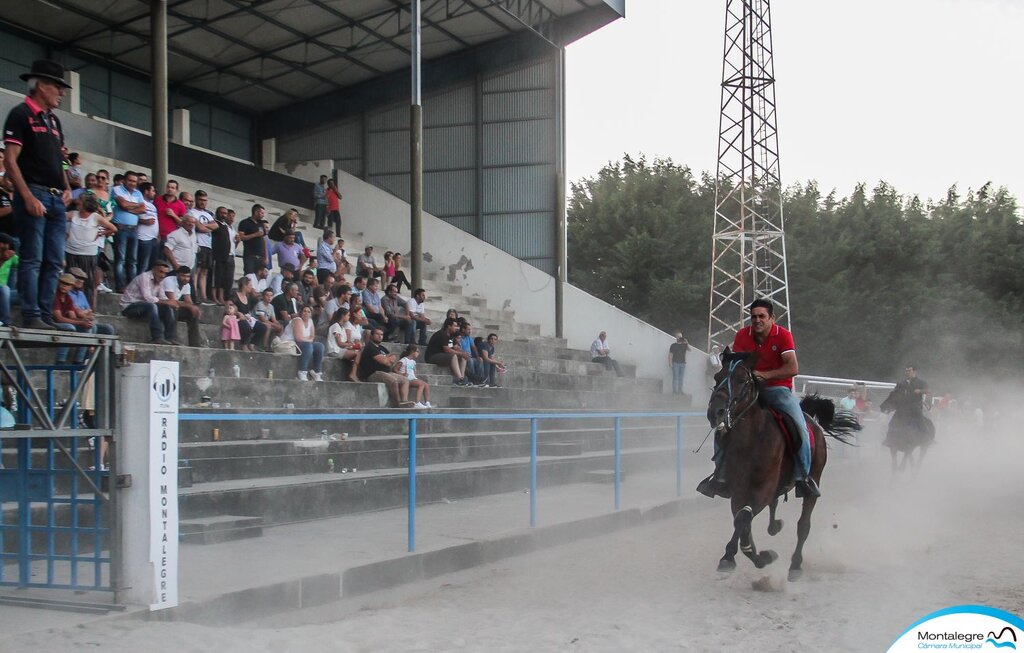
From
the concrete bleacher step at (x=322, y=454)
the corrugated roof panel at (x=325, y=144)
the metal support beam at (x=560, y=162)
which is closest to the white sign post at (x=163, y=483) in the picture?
the concrete bleacher step at (x=322, y=454)

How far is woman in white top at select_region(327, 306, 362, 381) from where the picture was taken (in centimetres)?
1634

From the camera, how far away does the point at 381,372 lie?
53.0 feet

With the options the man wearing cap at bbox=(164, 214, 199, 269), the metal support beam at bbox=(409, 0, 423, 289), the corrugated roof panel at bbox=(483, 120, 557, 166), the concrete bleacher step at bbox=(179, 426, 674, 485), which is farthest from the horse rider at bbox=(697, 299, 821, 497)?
the corrugated roof panel at bbox=(483, 120, 557, 166)

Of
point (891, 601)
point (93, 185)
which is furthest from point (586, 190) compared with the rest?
point (891, 601)

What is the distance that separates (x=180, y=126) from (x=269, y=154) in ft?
12.4

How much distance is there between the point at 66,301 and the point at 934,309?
153ft

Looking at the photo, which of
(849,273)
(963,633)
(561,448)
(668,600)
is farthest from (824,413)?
(849,273)

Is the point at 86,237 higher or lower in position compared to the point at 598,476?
higher

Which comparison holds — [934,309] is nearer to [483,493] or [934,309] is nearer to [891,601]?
[483,493]

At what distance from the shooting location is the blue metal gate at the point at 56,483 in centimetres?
666

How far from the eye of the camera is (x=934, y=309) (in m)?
50.3

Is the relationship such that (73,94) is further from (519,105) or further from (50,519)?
(50,519)

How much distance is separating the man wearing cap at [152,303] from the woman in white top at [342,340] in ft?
10.1

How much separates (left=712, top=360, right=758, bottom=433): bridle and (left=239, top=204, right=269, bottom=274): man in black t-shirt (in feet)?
33.0
